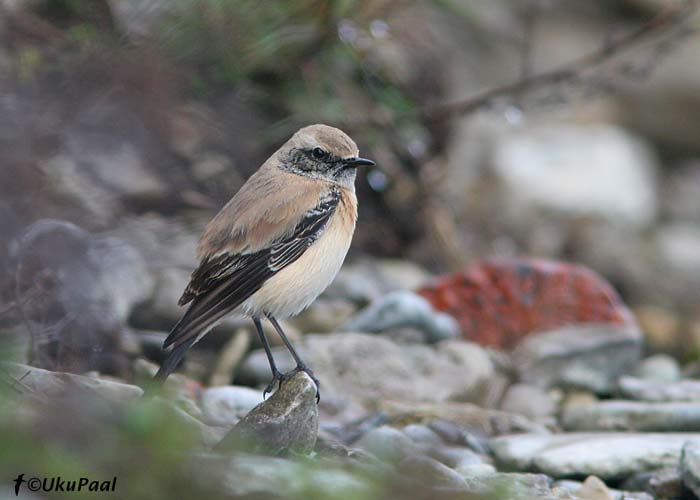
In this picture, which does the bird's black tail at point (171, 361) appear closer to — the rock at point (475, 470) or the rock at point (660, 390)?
the rock at point (475, 470)

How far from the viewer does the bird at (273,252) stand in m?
5.73

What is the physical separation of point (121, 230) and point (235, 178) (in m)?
2.25

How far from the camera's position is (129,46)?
718 cm

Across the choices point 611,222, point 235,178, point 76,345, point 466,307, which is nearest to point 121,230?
point 76,345

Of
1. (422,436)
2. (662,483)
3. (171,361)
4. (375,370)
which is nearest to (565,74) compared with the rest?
(375,370)

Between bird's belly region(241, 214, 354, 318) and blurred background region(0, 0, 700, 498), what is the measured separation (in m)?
1.19

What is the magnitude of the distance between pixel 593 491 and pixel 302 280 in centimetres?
187

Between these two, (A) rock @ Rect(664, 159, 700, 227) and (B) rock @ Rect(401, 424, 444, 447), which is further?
(A) rock @ Rect(664, 159, 700, 227)

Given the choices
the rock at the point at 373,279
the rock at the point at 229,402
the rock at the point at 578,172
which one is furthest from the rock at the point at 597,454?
the rock at the point at 578,172

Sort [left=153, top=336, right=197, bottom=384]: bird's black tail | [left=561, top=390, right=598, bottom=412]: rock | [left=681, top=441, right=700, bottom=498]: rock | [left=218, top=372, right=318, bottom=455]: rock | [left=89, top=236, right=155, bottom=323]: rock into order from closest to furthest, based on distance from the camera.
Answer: [left=218, top=372, right=318, bottom=455]: rock < [left=153, top=336, right=197, bottom=384]: bird's black tail < [left=681, top=441, right=700, bottom=498]: rock < [left=89, top=236, right=155, bottom=323]: rock < [left=561, top=390, right=598, bottom=412]: rock

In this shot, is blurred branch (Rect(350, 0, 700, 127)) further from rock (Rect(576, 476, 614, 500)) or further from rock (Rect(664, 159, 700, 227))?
rock (Rect(664, 159, 700, 227))

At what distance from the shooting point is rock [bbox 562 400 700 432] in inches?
255

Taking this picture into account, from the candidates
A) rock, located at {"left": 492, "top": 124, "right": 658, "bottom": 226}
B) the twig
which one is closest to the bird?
the twig

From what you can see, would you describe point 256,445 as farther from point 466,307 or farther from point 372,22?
point 372,22
